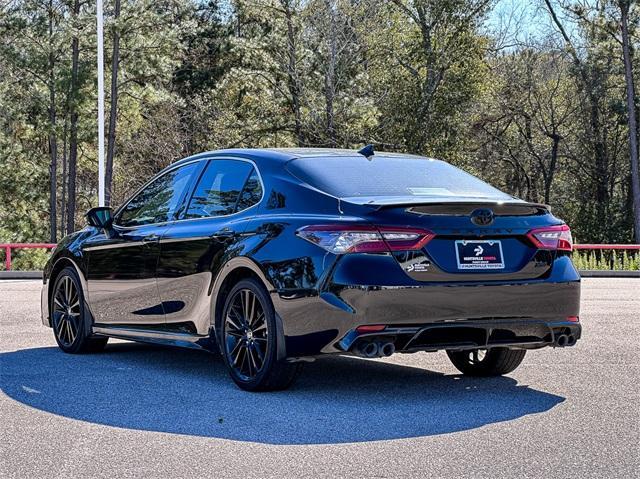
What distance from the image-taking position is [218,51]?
176 ft

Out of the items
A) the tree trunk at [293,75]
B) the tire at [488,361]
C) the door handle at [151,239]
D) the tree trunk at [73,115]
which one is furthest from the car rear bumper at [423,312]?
the tree trunk at [73,115]

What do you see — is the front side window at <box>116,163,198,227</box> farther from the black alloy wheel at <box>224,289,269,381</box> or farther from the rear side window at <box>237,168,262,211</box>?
the black alloy wheel at <box>224,289,269,381</box>

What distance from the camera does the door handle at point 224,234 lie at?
7.79 m

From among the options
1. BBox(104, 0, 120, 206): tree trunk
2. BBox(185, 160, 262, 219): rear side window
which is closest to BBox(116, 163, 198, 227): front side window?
BBox(185, 160, 262, 219): rear side window

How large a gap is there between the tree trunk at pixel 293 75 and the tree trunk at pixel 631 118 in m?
13.7

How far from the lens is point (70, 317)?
390 inches

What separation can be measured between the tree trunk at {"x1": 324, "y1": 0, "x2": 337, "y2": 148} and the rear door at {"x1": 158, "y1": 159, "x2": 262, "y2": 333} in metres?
35.4

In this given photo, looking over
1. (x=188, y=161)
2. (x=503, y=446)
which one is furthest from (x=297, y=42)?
(x=503, y=446)

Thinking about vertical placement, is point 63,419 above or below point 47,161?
below

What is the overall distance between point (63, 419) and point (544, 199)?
1939 inches

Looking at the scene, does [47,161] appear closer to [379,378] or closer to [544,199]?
[544,199]

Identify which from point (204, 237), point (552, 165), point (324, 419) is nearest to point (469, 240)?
point (324, 419)

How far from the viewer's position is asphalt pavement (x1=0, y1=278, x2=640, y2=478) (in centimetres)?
547

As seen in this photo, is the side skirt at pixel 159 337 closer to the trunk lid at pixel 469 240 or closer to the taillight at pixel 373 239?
the taillight at pixel 373 239
